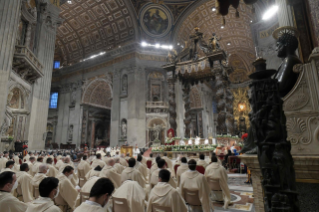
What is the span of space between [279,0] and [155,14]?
17.8 metres

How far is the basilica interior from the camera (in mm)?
2873

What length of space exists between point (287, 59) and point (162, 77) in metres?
18.6

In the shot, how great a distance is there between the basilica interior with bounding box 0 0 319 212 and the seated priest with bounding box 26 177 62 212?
198 centimetres

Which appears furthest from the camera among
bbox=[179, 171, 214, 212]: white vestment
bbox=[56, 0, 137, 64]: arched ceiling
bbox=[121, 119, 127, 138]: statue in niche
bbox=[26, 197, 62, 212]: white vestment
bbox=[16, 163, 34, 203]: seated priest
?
bbox=[56, 0, 137, 64]: arched ceiling

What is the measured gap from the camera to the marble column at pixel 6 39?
9383 millimetres

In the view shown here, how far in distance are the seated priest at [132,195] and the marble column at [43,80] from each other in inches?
507

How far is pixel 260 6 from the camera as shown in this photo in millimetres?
15711

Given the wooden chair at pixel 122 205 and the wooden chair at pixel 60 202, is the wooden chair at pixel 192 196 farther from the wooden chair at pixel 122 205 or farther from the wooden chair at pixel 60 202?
the wooden chair at pixel 60 202

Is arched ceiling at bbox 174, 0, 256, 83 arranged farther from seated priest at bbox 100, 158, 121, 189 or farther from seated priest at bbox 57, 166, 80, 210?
seated priest at bbox 57, 166, 80, 210

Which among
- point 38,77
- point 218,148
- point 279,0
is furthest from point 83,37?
point 279,0

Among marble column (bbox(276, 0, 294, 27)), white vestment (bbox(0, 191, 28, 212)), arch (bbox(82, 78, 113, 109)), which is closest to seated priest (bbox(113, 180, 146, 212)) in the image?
white vestment (bbox(0, 191, 28, 212))

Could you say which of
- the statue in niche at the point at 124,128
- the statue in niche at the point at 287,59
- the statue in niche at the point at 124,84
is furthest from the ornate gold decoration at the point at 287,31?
the statue in niche at the point at 124,84

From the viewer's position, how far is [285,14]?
5309 millimetres

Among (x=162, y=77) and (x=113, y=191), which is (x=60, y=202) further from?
(x=162, y=77)
